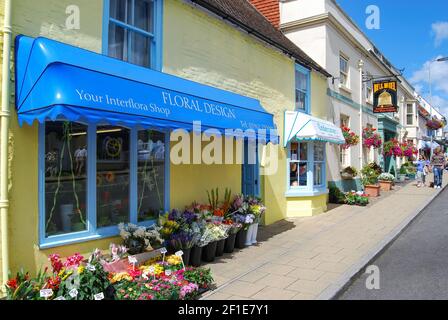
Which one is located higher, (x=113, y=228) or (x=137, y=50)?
(x=137, y=50)

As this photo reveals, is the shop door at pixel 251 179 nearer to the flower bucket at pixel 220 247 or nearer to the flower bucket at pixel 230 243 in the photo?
the flower bucket at pixel 230 243

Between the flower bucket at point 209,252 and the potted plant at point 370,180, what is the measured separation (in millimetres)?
10837

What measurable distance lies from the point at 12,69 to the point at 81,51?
2.75ft

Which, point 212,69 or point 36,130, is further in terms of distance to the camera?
point 212,69

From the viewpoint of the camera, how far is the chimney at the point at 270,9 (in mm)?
13930

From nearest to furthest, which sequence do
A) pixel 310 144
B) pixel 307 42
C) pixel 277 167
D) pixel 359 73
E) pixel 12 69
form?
pixel 12 69 < pixel 277 167 < pixel 310 144 < pixel 307 42 < pixel 359 73

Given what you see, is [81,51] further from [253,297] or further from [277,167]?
A: [277,167]

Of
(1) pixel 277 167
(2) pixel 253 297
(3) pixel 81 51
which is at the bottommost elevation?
(2) pixel 253 297

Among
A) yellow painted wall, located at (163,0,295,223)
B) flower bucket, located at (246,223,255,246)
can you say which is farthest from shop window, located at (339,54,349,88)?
flower bucket, located at (246,223,255,246)

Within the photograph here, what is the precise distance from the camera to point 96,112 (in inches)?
159

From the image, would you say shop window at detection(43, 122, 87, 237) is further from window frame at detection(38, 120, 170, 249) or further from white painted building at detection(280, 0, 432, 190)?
white painted building at detection(280, 0, 432, 190)

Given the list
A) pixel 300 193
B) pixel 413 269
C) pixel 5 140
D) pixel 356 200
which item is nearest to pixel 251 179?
pixel 300 193

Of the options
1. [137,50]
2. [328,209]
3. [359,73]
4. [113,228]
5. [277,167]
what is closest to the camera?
[113,228]

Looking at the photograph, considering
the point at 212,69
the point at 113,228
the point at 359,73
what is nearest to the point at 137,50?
the point at 212,69
